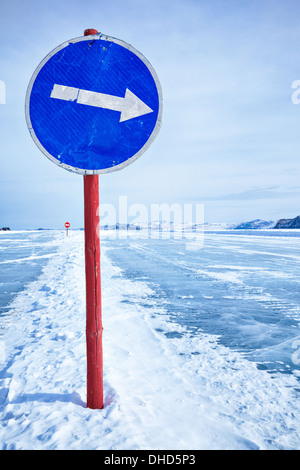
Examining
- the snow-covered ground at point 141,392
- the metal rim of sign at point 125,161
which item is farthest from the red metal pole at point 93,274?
the snow-covered ground at point 141,392

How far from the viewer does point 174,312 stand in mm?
4887

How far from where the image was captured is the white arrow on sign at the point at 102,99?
→ 5.60 ft

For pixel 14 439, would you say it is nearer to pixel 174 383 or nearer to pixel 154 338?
pixel 174 383

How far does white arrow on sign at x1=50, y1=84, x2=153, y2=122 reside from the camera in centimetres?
171

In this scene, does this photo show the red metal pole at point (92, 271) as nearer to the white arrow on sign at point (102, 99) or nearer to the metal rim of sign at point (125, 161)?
the metal rim of sign at point (125, 161)

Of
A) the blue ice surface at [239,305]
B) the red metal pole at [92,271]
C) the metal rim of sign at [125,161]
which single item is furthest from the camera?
the blue ice surface at [239,305]

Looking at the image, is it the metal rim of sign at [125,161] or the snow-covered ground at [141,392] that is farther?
the snow-covered ground at [141,392]

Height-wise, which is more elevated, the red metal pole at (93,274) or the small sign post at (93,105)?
the small sign post at (93,105)

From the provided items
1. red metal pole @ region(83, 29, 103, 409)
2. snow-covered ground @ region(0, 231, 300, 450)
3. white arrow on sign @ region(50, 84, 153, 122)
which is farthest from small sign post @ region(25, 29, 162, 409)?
snow-covered ground @ region(0, 231, 300, 450)

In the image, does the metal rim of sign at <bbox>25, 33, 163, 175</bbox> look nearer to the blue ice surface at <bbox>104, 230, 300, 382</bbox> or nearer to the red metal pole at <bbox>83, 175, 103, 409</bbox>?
the red metal pole at <bbox>83, 175, 103, 409</bbox>

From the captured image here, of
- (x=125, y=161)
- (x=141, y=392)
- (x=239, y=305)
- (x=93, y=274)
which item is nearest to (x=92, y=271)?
(x=93, y=274)

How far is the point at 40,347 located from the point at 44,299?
95.9 inches

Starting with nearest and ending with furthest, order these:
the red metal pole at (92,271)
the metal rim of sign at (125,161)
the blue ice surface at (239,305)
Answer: the metal rim of sign at (125,161) → the red metal pole at (92,271) → the blue ice surface at (239,305)
